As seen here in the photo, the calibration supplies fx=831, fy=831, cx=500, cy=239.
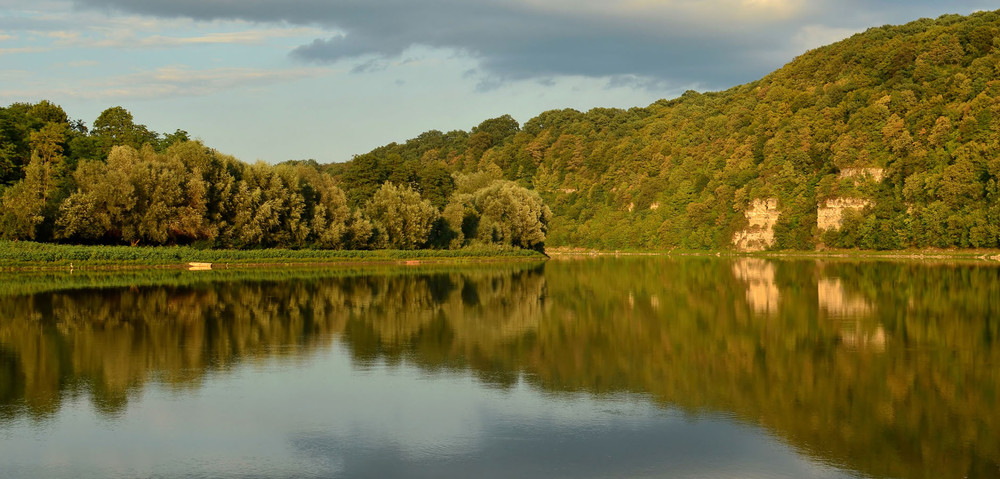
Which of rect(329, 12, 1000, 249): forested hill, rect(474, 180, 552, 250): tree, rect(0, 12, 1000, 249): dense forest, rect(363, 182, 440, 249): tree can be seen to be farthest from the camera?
rect(329, 12, 1000, 249): forested hill

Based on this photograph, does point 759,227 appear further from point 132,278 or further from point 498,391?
point 498,391

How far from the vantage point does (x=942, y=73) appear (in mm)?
133125

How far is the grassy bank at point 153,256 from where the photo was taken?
58094 millimetres

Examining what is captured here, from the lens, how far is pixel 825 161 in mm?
140750

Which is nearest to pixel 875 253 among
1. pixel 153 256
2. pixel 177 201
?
pixel 177 201

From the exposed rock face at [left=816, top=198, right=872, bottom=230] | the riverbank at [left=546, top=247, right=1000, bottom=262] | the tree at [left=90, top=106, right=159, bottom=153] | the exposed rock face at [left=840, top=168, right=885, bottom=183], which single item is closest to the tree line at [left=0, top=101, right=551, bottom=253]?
the tree at [left=90, top=106, right=159, bottom=153]

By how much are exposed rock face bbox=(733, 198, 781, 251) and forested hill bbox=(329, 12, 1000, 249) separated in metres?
0.89

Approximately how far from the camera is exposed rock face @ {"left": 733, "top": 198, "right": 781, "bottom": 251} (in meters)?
139

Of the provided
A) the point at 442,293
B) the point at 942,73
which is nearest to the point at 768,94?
the point at 942,73

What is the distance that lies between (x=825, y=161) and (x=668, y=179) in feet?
118

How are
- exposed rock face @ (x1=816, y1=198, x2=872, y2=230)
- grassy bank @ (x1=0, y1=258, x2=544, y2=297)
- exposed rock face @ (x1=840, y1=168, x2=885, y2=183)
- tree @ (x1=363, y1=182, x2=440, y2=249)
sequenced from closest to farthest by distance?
grassy bank @ (x1=0, y1=258, x2=544, y2=297) → tree @ (x1=363, y1=182, x2=440, y2=249) → exposed rock face @ (x1=816, y1=198, x2=872, y2=230) → exposed rock face @ (x1=840, y1=168, x2=885, y2=183)

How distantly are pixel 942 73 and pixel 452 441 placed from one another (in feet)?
470

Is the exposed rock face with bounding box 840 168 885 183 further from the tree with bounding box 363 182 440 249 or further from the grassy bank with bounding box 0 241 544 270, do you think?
the grassy bank with bounding box 0 241 544 270

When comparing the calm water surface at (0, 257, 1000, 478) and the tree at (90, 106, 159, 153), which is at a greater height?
the tree at (90, 106, 159, 153)
